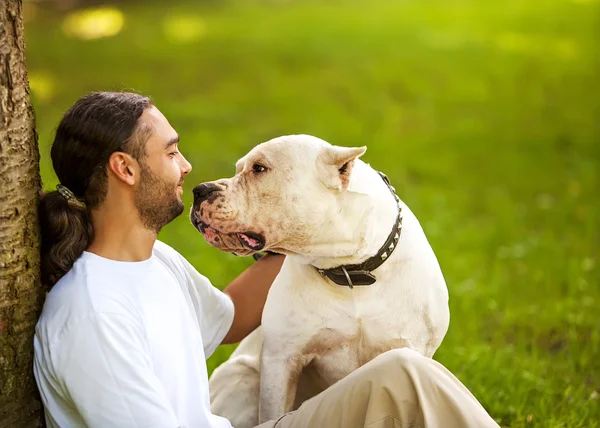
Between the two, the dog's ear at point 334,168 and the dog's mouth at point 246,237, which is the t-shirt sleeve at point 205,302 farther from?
the dog's ear at point 334,168

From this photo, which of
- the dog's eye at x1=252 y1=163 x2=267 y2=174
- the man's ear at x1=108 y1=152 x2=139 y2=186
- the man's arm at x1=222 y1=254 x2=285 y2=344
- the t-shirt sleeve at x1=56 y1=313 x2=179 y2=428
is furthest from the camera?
the man's arm at x1=222 y1=254 x2=285 y2=344

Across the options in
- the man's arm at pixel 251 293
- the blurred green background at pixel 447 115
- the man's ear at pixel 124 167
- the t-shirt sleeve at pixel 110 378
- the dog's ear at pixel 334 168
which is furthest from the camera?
the blurred green background at pixel 447 115

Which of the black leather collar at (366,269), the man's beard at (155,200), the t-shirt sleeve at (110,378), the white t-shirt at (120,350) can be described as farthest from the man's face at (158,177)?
the black leather collar at (366,269)

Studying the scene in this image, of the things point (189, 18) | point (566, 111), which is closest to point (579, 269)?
point (566, 111)

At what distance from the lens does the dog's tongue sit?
3.22m

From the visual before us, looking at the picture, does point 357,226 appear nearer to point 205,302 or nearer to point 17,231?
point 205,302

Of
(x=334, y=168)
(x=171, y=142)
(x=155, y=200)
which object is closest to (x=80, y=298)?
(x=155, y=200)

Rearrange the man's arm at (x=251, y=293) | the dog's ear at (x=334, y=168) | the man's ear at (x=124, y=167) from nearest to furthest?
the man's ear at (x=124, y=167)
the dog's ear at (x=334, y=168)
the man's arm at (x=251, y=293)

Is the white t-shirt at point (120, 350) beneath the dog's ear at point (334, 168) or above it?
beneath

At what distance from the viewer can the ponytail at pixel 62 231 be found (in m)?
2.86

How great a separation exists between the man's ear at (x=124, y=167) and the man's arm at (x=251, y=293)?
2.95 feet

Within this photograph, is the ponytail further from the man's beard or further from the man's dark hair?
the man's beard

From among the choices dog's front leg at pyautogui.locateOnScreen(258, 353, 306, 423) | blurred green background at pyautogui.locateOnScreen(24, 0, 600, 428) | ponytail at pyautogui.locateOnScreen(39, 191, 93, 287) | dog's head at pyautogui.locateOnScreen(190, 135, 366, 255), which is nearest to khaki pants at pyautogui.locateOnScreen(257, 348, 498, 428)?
dog's front leg at pyautogui.locateOnScreen(258, 353, 306, 423)

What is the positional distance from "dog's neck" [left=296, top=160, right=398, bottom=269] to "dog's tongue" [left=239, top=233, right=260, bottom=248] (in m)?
0.20
